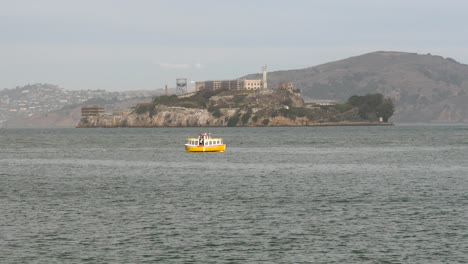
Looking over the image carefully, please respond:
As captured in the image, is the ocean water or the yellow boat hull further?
the yellow boat hull

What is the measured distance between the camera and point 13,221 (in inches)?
2480

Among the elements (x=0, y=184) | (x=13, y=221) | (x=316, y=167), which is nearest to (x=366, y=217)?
(x=13, y=221)

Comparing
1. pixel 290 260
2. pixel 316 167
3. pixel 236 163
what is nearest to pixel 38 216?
pixel 290 260

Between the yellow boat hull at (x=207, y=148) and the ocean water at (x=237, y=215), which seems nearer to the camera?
the ocean water at (x=237, y=215)

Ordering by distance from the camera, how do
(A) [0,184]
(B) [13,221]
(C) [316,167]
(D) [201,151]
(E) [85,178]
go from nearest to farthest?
(B) [13,221], (A) [0,184], (E) [85,178], (C) [316,167], (D) [201,151]

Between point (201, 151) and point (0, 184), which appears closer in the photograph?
point (0, 184)

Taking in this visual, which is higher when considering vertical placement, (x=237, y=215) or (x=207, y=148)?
(x=237, y=215)

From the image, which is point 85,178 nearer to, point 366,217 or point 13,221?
point 13,221

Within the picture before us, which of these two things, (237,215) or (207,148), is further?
(207,148)

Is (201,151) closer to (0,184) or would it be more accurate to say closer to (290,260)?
(0,184)

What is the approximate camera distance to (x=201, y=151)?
171375 mm

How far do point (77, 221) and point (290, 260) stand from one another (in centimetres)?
2077

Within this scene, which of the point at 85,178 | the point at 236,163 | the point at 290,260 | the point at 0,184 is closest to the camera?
the point at 290,260

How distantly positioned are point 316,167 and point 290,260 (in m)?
70.9
